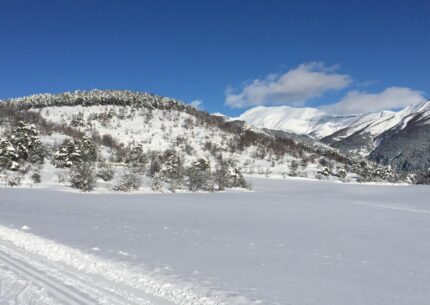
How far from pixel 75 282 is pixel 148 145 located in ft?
320

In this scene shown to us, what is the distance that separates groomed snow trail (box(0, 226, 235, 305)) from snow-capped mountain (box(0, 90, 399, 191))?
37.9 metres

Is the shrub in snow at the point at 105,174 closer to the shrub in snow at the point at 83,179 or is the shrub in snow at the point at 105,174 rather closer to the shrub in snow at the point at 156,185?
the shrub in snow at the point at 156,185

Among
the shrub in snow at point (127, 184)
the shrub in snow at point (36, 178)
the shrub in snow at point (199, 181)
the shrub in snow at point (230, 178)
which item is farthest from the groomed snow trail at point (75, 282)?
the shrub in snow at point (230, 178)

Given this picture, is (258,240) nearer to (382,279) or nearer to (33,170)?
(382,279)

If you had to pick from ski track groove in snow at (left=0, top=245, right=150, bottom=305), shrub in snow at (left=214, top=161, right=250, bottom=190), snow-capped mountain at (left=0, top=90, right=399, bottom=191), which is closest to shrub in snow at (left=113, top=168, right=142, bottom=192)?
snow-capped mountain at (left=0, top=90, right=399, bottom=191)

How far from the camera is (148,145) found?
105562mm

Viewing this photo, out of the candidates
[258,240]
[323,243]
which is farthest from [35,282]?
[323,243]

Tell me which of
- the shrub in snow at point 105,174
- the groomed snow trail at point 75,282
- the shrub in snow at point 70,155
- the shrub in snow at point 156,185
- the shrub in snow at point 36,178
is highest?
the shrub in snow at point 70,155

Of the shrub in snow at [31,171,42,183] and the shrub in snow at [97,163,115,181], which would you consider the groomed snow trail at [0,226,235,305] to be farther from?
the shrub in snow at [97,163,115,181]

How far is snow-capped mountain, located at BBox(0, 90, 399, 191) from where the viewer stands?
54.3 meters

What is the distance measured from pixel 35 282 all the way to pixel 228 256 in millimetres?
5138

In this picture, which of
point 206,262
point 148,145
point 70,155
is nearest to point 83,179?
point 70,155

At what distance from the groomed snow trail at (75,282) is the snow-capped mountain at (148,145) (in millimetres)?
37879

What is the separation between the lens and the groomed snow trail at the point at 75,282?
791cm
